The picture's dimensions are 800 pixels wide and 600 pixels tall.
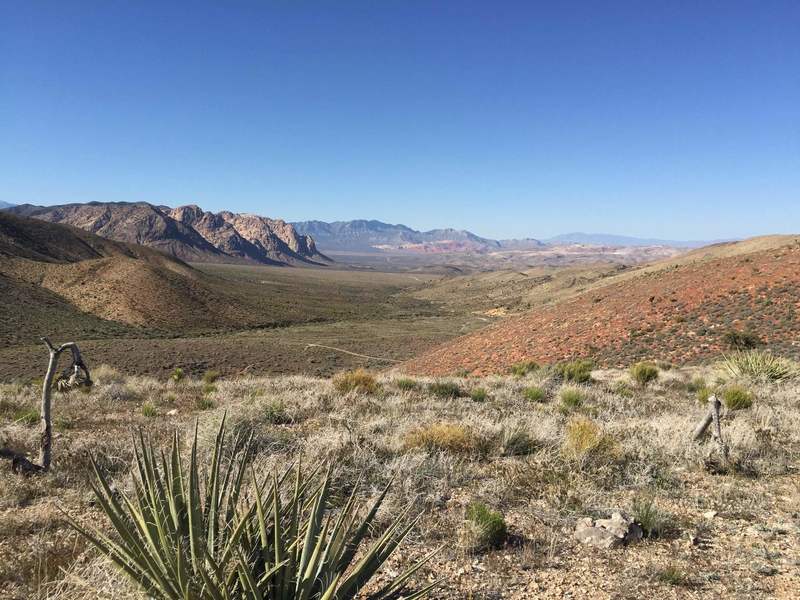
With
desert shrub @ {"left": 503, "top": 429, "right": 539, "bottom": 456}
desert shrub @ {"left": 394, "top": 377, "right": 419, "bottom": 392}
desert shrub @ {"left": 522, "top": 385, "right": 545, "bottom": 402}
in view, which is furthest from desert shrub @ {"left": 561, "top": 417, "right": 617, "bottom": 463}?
desert shrub @ {"left": 394, "top": 377, "right": 419, "bottom": 392}

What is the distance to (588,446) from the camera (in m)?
5.87

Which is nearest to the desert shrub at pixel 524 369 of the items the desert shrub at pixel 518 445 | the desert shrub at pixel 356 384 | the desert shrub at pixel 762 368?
the desert shrub at pixel 762 368

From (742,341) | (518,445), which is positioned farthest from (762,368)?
(518,445)

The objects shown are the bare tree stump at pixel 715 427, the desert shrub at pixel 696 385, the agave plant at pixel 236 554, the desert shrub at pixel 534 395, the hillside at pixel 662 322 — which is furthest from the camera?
the hillside at pixel 662 322

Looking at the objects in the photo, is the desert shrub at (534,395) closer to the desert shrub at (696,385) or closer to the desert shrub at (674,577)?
the desert shrub at (696,385)

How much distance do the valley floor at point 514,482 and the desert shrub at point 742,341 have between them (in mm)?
8045

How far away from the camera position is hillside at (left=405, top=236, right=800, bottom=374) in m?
18.3

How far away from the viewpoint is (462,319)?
66.4 m

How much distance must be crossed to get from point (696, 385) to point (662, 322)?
10604 millimetres

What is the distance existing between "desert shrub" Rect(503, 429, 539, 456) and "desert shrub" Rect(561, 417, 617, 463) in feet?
1.59

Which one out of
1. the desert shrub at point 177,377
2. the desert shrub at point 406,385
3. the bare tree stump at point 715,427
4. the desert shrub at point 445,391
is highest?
the bare tree stump at point 715,427

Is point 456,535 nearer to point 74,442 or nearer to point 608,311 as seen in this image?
point 74,442

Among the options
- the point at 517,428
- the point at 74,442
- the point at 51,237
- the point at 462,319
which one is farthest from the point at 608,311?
the point at 51,237

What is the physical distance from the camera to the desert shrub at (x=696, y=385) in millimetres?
11619
